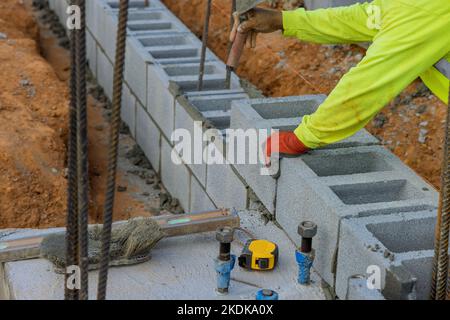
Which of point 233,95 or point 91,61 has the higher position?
point 233,95

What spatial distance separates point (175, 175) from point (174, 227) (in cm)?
208

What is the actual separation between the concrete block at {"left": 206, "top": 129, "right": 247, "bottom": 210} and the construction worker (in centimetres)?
64

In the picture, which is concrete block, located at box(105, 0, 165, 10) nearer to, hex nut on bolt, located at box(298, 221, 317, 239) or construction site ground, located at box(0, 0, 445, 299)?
construction site ground, located at box(0, 0, 445, 299)

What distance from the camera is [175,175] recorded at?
6348 millimetres

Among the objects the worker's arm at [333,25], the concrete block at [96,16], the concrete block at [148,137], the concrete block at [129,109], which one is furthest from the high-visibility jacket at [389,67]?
the concrete block at [96,16]

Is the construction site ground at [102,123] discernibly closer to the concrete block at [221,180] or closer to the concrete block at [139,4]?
the concrete block at [139,4]

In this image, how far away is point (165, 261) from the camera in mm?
4184

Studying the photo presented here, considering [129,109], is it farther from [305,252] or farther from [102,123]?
[305,252]

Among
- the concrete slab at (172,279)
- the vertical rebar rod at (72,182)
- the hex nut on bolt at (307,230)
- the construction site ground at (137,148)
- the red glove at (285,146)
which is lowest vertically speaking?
the construction site ground at (137,148)

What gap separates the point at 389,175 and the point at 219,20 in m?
4.37

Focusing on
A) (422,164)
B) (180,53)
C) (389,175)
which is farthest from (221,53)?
(389,175)

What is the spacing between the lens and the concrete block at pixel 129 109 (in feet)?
23.8

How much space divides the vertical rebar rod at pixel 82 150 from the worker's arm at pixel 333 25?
209 cm
